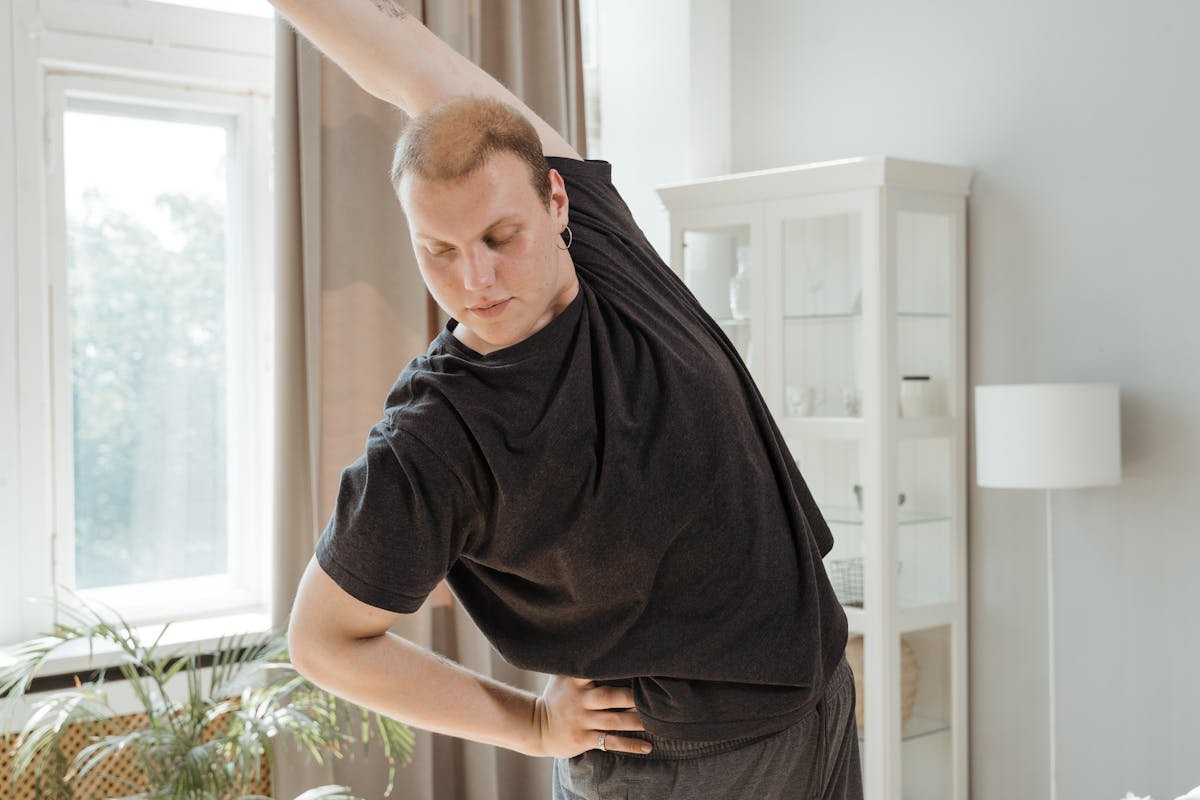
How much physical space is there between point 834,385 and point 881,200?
0.58 m

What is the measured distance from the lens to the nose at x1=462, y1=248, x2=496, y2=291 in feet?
3.24

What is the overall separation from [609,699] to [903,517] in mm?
2538

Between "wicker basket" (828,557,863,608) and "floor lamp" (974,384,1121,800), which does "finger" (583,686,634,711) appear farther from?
"wicker basket" (828,557,863,608)

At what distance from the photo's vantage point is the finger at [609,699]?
46.1 inches

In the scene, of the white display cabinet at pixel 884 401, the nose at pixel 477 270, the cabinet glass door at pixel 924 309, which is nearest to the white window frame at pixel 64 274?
the white display cabinet at pixel 884 401

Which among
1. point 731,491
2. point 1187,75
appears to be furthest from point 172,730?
point 1187,75

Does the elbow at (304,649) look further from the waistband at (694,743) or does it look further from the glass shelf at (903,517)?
the glass shelf at (903,517)

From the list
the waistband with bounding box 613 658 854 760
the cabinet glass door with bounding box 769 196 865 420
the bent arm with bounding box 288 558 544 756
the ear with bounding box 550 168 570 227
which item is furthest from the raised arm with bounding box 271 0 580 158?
the cabinet glass door with bounding box 769 196 865 420

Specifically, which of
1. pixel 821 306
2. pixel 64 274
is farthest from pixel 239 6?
pixel 821 306

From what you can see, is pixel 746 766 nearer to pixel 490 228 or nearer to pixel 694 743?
pixel 694 743

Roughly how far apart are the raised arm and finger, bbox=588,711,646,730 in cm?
59

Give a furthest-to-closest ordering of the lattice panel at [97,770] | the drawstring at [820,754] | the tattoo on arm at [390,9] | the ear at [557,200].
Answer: the lattice panel at [97,770], the tattoo on arm at [390,9], the drawstring at [820,754], the ear at [557,200]

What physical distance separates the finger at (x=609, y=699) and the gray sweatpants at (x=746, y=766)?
49mm

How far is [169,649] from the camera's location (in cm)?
308
